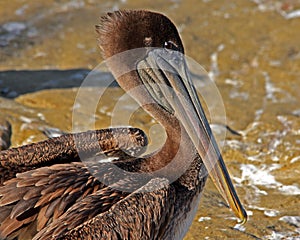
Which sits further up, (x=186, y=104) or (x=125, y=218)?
(x=186, y=104)

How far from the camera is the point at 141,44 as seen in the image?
4117mm

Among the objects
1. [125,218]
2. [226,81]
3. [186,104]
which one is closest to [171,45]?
[186,104]

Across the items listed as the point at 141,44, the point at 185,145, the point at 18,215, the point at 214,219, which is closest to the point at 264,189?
the point at 214,219

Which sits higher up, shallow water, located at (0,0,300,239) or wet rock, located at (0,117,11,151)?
wet rock, located at (0,117,11,151)

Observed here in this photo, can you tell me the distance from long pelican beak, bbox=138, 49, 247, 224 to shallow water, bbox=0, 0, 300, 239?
2.93 ft

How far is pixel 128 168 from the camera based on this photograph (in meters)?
4.01

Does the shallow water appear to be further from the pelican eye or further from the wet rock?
the pelican eye

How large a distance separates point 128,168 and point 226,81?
13.3ft

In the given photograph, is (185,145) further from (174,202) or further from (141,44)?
(141,44)

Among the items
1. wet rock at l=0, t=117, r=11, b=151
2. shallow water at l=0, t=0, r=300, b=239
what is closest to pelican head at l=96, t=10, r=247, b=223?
shallow water at l=0, t=0, r=300, b=239

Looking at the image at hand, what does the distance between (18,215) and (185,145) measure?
1.21 m

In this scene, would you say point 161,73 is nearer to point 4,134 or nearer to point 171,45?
point 171,45

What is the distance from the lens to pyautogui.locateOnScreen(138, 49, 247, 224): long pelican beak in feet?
13.0

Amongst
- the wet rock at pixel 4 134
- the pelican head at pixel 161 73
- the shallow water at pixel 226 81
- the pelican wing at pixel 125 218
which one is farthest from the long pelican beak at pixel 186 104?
the wet rock at pixel 4 134
